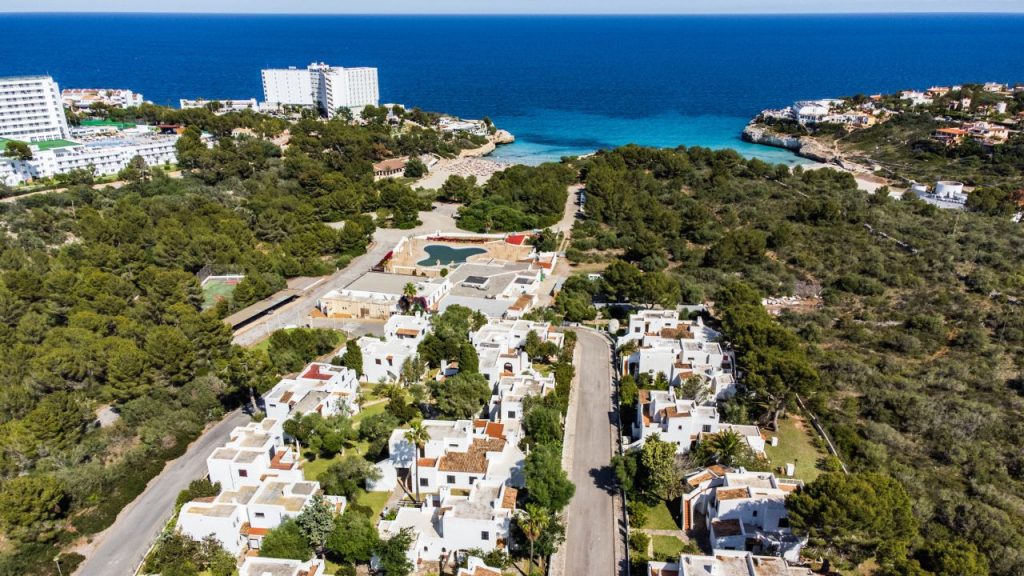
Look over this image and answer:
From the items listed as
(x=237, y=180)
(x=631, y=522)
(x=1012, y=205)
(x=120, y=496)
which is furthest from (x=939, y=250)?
(x=237, y=180)

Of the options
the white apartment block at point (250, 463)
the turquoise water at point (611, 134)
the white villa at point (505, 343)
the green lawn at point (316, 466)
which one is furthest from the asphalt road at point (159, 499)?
the turquoise water at point (611, 134)

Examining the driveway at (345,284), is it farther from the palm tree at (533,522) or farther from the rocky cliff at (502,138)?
the rocky cliff at (502,138)

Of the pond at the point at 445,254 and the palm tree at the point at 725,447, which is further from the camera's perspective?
the pond at the point at 445,254

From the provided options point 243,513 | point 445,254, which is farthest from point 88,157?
point 243,513

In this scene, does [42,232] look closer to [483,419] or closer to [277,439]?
[277,439]

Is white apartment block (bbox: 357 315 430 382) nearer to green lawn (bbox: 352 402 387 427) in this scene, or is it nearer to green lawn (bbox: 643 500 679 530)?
green lawn (bbox: 352 402 387 427)

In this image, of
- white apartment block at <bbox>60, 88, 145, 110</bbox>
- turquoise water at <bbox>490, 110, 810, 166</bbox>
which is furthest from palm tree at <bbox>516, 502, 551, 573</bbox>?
white apartment block at <bbox>60, 88, 145, 110</bbox>
